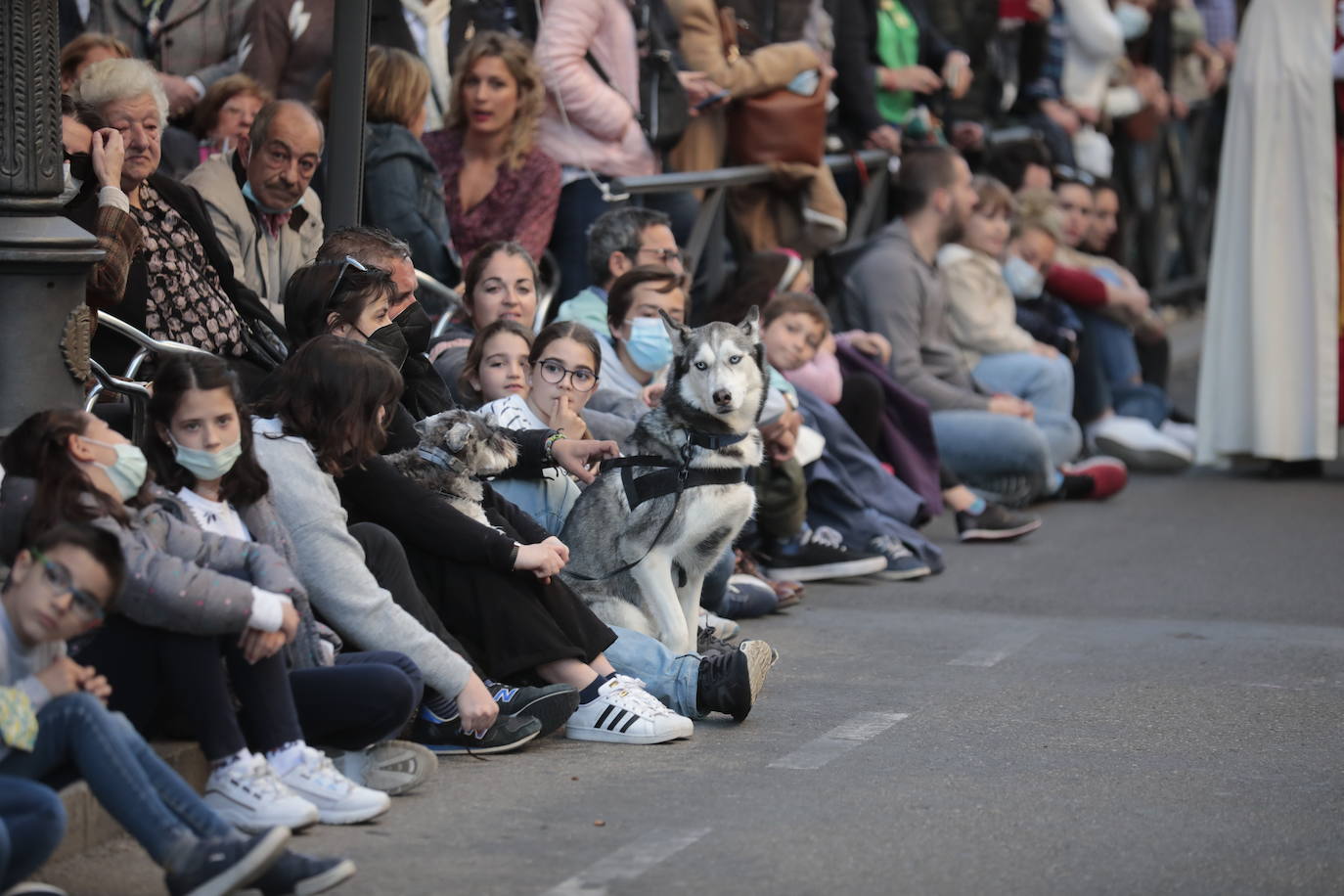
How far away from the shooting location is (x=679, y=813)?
5.14 metres

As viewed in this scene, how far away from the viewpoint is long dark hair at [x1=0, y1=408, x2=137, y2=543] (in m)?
4.60

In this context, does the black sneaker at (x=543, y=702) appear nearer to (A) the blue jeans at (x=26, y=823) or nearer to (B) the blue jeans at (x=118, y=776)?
(B) the blue jeans at (x=118, y=776)

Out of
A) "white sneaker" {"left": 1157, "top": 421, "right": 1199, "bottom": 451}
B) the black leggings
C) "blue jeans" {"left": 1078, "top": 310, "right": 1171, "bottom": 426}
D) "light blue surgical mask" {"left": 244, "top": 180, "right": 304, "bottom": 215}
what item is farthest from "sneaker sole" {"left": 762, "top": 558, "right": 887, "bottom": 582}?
"white sneaker" {"left": 1157, "top": 421, "right": 1199, "bottom": 451}

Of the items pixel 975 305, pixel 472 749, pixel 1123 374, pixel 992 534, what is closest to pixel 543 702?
pixel 472 749

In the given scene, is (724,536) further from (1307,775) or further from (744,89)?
(744,89)

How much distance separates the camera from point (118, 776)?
4262mm

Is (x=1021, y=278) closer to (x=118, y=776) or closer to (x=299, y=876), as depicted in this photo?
(x=299, y=876)

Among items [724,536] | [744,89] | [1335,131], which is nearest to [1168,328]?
[1335,131]

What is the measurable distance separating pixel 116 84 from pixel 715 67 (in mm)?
3930

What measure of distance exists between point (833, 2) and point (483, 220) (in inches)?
145

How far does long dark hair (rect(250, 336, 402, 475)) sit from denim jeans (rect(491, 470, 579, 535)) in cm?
138

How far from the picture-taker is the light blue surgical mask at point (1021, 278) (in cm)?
1248

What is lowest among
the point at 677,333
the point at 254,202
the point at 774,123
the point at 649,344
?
the point at 649,344

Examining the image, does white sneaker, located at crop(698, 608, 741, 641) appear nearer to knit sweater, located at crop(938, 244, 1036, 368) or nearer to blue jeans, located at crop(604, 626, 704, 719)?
blue jeans, located at crop(604, 626, 704, 719)
